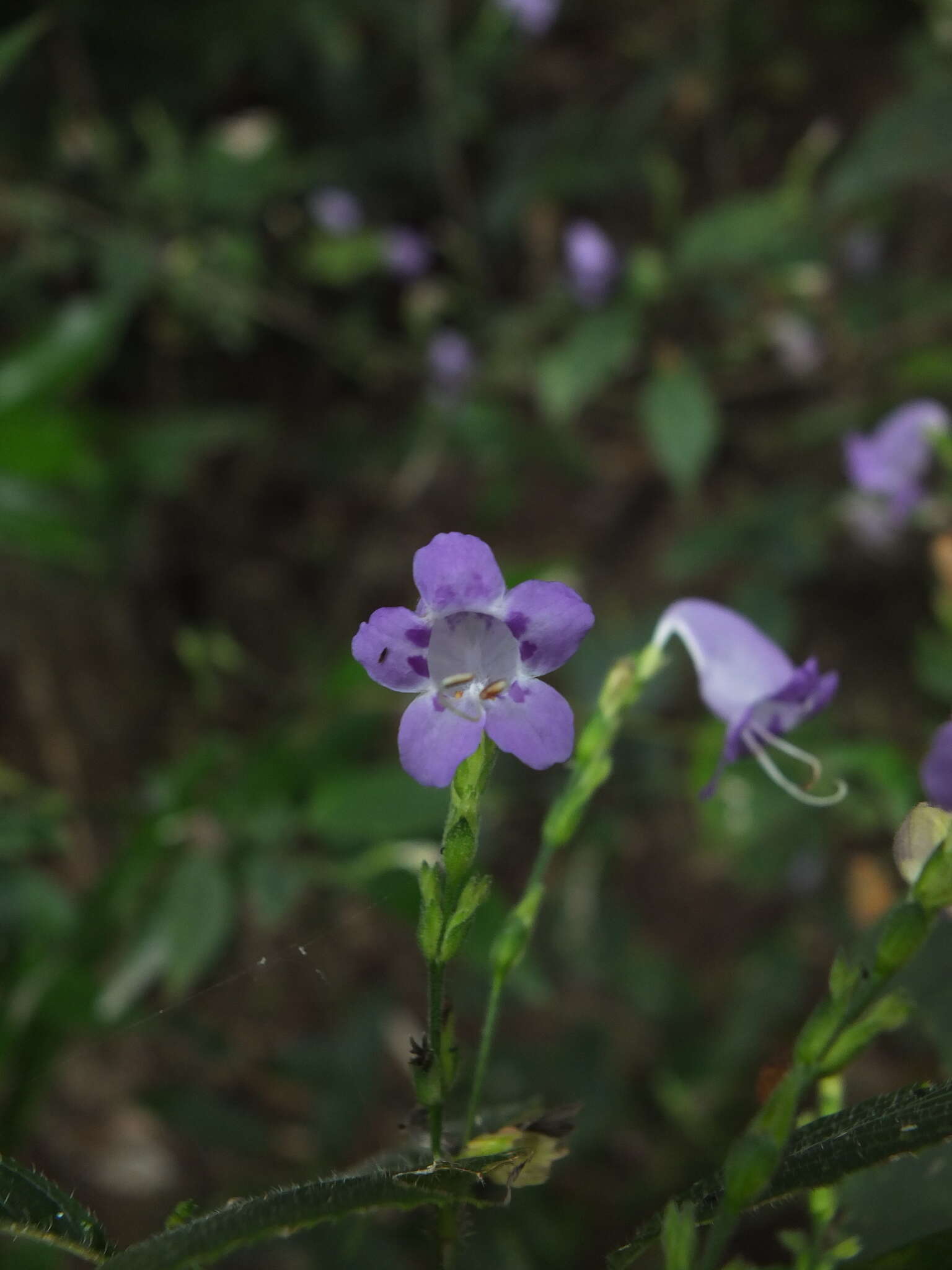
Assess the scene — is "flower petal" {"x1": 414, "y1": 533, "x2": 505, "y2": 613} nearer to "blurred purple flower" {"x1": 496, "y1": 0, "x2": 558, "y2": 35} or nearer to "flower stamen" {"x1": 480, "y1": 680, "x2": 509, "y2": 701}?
"flower stamen" {"x1": 480, "y1": 680, "x2": 509, "y2": 701}

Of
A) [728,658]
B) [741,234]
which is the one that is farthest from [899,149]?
[728,658]

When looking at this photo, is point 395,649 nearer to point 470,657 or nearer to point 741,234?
point 470,657

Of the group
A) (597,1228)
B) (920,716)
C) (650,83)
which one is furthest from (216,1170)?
(650,83)

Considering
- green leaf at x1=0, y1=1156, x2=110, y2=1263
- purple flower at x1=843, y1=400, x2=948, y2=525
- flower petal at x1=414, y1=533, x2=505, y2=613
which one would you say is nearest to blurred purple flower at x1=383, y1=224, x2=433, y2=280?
purple flower at x1=843, y1=400, x2=948, y2=525

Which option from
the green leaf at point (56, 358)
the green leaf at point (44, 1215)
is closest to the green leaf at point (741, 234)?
the green leaf at point (56, 358)

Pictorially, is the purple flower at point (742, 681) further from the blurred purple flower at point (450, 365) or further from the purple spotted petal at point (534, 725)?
the blurred purple flower at point (450, 365)

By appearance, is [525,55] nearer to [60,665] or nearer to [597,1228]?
[60,665]
